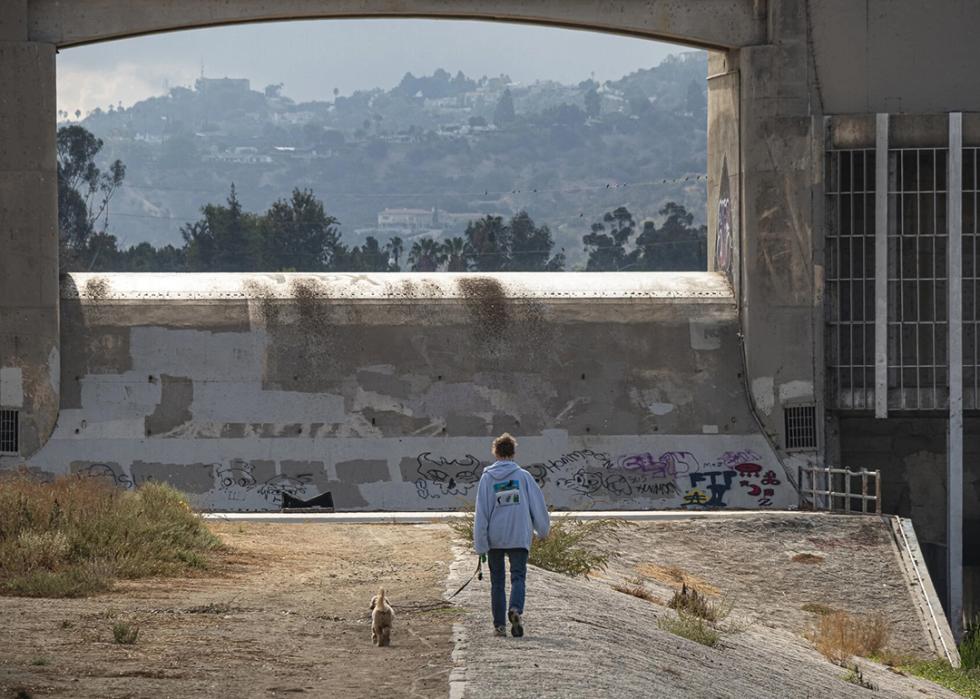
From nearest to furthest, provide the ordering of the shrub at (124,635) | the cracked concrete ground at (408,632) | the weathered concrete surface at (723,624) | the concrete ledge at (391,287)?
1. the cracked concrete ground at (408,632)
2. the weathered concrete surface at (723,624)
3. the shrub at (124,635)
4. the concrete ledge at (391,287)

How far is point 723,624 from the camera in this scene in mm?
22703

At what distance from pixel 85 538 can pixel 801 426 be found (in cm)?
1975

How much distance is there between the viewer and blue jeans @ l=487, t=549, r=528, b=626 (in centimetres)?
1562

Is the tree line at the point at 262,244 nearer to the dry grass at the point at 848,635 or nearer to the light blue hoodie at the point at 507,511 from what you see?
the dry grass at the point at 848,635

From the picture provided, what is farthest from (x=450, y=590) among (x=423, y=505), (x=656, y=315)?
(x=656, y=315)

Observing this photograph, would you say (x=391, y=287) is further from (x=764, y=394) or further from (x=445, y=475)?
(x=764, y=394)

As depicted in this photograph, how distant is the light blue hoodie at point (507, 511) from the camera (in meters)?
15.7

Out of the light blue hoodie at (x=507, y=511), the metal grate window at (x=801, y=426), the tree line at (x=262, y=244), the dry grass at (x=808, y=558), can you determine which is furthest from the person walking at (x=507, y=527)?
the tree line at (x=262, y=244)

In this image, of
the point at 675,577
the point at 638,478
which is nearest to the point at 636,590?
the point at 675,577

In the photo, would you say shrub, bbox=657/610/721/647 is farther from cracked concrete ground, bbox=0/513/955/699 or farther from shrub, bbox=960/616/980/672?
shrub, bbox=960/616/980/672

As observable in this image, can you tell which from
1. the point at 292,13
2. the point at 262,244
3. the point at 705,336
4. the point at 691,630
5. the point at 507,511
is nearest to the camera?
the point at 507,511

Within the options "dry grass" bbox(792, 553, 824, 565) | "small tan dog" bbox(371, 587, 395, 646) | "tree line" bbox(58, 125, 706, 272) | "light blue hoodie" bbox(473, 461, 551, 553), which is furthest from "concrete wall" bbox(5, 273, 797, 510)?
"tree line" bbox(58, 125, 706, 272)

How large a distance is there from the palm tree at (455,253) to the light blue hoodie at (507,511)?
11756 centimetres

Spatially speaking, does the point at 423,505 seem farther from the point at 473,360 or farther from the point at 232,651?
the point at 232,651
